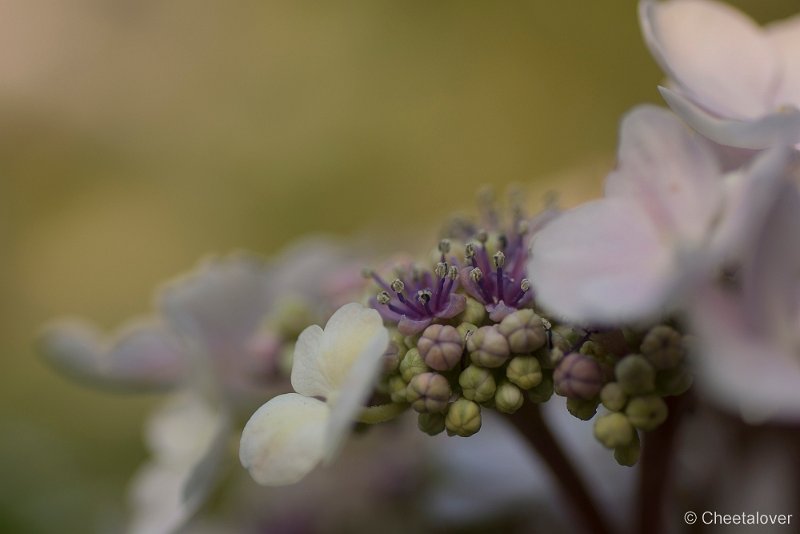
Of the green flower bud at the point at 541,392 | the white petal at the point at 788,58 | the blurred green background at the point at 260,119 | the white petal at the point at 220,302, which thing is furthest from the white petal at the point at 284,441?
the blurred green background at the point at 260,119

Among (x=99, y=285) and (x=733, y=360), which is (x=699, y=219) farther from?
(x=99, y=285)

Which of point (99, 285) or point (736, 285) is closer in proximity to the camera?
point (736, 285)

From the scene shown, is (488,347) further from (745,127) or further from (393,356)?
(745,127)

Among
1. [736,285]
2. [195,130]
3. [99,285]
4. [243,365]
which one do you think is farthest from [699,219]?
[195,130]

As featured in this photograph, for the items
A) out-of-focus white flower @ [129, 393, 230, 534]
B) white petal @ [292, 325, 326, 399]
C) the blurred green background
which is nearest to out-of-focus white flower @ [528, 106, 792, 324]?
white petal @ [292, 325, 326, 399]

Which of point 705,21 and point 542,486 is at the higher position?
point 705,21

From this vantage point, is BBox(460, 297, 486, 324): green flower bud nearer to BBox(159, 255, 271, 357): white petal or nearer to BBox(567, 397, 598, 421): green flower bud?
BBox(567, 397, 598, 421): green flower bud
